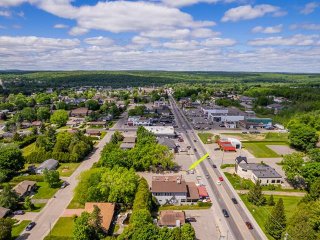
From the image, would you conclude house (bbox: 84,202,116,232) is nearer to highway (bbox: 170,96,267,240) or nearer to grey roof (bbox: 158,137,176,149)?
highway (bbox: 170,96,267,240)

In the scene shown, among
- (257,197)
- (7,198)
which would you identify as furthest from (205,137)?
(7,198)

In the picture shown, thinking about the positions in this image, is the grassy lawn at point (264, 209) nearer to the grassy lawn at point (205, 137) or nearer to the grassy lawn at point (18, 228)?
the grassy lawn at point (18, 228)

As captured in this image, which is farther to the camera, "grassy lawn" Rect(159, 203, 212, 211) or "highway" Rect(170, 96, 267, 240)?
"grassy lawn" Rect(159, 203, 212, 211)

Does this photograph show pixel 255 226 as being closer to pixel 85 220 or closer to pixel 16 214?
pixel 85 220

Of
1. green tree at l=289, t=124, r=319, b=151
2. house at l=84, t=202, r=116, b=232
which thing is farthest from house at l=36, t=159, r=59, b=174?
green tree at l=289, t=124, r=319, b=151

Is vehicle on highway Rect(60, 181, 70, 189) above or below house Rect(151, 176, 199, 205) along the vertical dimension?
below
